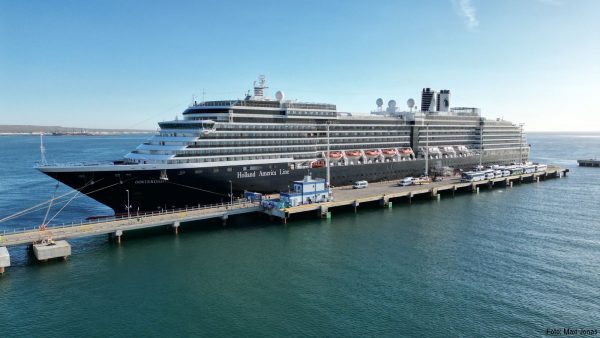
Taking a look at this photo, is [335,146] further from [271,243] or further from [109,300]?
[109,300]

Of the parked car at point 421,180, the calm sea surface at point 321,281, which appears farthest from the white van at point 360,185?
the calm sea surface at point 321,281

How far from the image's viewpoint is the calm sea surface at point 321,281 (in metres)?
25.0

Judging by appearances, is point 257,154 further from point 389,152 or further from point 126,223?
point 389,152

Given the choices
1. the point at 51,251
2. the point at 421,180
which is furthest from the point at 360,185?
the point at 51,251

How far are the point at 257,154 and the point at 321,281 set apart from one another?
1024 inches

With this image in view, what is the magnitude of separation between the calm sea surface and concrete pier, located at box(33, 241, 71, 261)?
981 mm

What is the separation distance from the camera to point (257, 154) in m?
53.9

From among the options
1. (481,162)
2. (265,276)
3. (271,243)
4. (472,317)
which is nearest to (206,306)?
(265,276)

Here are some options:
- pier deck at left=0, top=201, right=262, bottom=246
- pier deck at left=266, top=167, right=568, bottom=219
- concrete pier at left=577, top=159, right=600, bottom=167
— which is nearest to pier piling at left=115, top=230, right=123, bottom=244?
pier deck at left=0, top=201, right=262, bottom=246

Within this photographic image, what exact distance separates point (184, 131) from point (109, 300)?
25577 millimetres

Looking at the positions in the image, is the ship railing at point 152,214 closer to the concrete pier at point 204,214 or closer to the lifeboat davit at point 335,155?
the concrete pier at point 204,214

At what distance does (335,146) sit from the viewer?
6562cm

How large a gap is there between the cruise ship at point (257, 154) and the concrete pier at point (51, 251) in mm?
9470

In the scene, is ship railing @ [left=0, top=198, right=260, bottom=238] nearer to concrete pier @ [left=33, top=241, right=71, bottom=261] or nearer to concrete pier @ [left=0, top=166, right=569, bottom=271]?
concrete pier @ [left=0, top=166, right=569, bottom=271]
